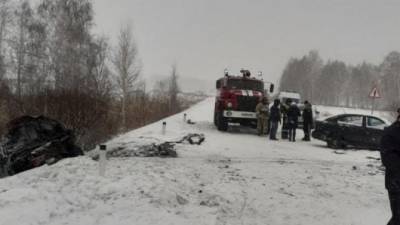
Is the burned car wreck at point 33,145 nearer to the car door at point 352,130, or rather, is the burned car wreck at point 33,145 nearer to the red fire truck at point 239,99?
the red fire truck at point 239,99

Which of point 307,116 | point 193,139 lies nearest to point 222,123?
point 307,116

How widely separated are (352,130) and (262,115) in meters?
4.10

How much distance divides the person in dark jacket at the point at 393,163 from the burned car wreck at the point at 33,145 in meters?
7.89

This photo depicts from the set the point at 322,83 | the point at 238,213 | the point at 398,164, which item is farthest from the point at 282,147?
the point at 322,83

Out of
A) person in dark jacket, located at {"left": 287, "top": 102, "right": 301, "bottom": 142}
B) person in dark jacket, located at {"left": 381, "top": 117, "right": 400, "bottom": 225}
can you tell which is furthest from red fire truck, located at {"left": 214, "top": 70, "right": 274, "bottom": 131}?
person in dark jacket, located at {"left": 381, "top": 117, "right": 400, "bottom": 225}

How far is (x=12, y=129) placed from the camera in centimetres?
1087

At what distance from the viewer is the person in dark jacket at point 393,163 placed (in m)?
5.20

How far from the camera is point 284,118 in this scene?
18594 mm

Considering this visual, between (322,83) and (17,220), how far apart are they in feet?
364

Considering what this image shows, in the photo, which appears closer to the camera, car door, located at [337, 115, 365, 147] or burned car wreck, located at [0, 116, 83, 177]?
burned car wreck, located at [0, 116, 83, 177]

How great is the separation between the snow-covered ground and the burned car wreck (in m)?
1.07

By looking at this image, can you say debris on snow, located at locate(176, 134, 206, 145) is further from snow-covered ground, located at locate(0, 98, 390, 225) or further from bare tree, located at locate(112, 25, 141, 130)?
bare tree, located at locate(112, 25, 141, 130)

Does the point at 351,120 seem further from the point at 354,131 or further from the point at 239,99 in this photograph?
the point at 239,99

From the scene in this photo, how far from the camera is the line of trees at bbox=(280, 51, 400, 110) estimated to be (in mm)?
106500
